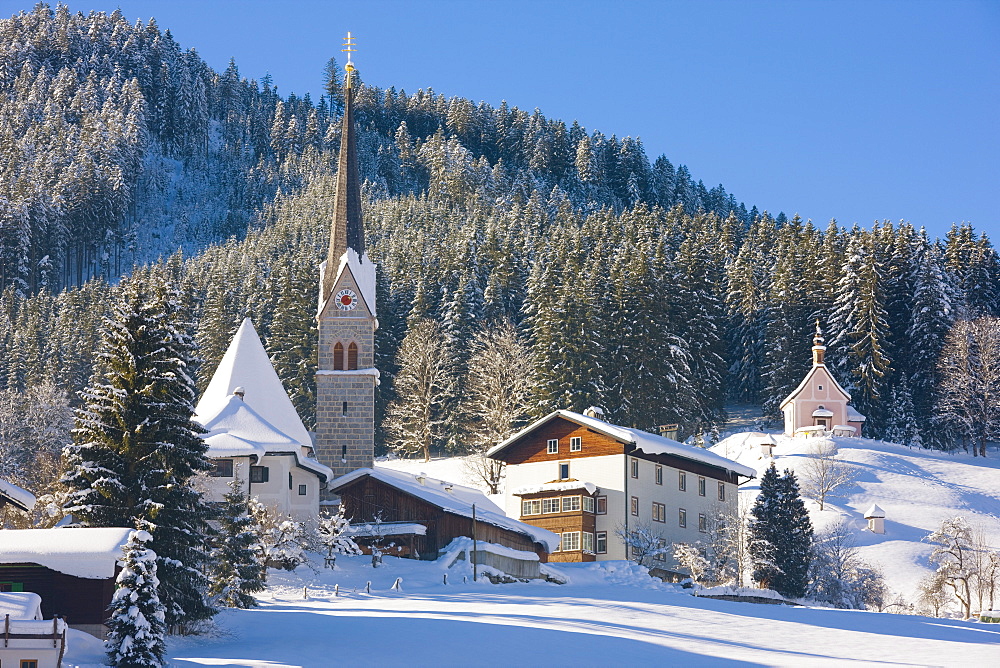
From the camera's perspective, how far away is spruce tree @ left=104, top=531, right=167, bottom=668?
29.1 metres

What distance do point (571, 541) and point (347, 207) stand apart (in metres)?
22.4

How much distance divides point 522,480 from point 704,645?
3693 cm

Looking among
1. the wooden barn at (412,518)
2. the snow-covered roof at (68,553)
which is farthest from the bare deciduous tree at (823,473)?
the snow-covered roof at (68,553)

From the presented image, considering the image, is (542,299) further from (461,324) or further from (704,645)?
(704,645)

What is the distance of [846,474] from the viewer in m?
80.8

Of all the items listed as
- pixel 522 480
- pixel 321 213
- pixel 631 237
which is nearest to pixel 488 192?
pixel 321 213

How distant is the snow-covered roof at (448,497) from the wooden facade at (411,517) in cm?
24

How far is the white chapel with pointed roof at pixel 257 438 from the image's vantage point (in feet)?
179

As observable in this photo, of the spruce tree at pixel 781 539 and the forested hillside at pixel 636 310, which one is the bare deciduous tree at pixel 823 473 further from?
the spruce tree at pixel 781 539

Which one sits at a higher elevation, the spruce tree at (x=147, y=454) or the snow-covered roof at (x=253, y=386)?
the snow-covered roof at (x=253, y=386)

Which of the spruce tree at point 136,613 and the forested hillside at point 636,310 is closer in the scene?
the spruce tree at point 136,613

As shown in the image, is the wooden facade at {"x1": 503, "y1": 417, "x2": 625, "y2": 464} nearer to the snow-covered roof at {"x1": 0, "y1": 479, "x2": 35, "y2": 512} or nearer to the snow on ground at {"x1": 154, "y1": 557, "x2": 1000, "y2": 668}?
the snow on ground at {"x1": 154, "y1": 557, "x2": 1000, "y2": 668}

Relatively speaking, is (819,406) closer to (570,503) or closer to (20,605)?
(570,503)

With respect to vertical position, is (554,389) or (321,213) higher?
(321,213)
